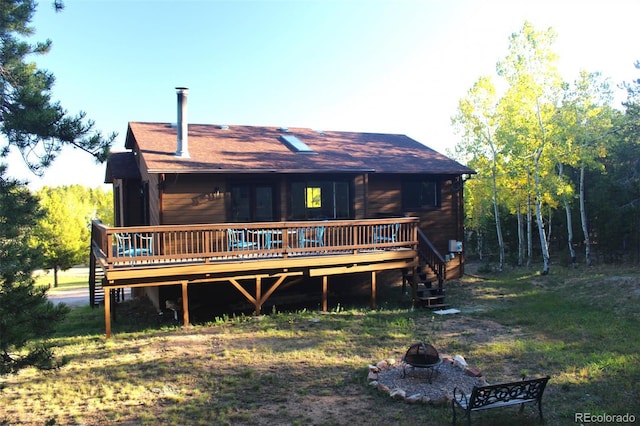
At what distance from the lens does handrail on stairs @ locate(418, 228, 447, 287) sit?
12852 mm

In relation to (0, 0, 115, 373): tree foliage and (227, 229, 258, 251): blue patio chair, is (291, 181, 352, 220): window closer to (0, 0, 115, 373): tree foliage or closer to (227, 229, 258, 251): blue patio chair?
(227, 229, 258, 251): blue patio chair

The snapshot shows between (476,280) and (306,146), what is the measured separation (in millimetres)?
8143

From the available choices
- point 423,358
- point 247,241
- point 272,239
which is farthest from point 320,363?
point 272,239

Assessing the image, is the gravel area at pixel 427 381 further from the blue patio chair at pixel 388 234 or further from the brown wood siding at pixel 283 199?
the brown wood siding at pixel 283 199

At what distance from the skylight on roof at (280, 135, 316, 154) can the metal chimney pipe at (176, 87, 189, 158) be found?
147 inches

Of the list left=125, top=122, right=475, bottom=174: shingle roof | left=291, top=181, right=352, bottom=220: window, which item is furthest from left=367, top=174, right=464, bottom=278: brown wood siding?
left=291, top=181, right=352, bottom=220: window

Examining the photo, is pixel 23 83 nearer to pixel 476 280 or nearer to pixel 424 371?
pixel 424 371

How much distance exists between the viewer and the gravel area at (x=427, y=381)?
6422mm

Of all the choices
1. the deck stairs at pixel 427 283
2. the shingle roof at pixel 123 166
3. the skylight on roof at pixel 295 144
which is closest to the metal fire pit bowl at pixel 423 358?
the deck stairs at pixel 427 283

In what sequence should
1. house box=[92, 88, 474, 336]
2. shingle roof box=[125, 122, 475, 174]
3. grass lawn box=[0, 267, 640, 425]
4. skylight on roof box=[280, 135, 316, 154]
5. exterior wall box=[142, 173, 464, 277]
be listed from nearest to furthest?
grass lawn box=[0, 267, 640, 425] < house box=[92, 88, 474, 336] < exterior wall box=[142, 173, 464, 277] < shingle roof box=[125, 122, 475, 174] < skylight on roof box=[280, 135, 316, 154]

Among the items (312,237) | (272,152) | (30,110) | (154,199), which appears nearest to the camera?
(30,110)

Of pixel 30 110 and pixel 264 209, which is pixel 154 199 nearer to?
pixel 264 209

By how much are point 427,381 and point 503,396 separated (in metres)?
1.45

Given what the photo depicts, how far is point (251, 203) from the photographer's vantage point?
13211mm
